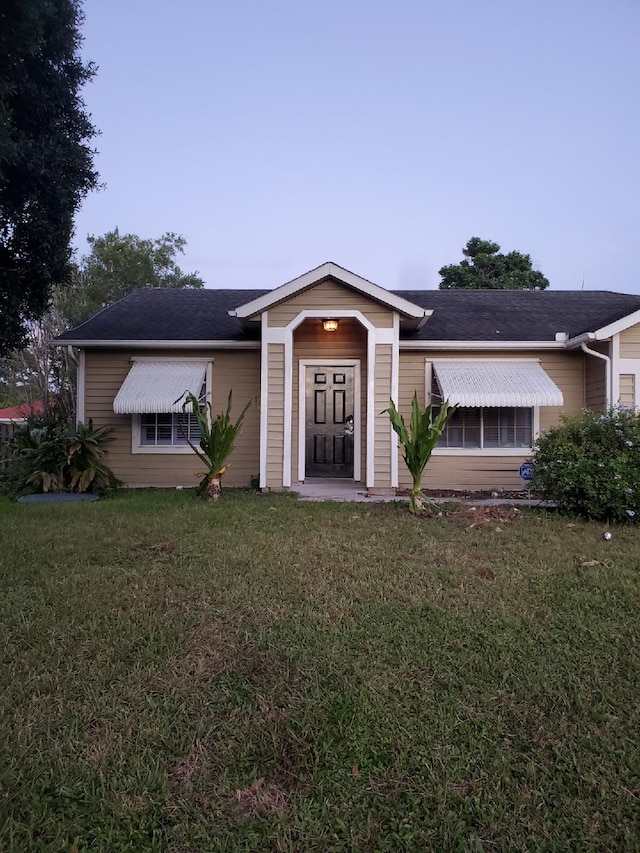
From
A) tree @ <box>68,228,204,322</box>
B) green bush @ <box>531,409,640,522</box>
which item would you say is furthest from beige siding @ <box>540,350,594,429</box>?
tree @ <box>68,228,204,322</box>

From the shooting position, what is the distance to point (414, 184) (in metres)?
15.1

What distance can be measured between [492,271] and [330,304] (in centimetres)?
2159

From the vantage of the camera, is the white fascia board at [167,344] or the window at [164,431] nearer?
the white fascia board at [167,344]

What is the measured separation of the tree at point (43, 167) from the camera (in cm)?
910

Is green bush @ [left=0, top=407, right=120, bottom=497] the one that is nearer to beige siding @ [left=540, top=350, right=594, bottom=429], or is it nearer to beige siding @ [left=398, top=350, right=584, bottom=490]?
beige siding @ [left=398, top=350, right=584, bottom=490]

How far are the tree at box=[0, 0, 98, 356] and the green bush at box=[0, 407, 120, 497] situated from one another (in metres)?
2.35

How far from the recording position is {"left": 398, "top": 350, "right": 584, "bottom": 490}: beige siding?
33.7 ft

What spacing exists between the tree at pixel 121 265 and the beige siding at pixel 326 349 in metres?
18.1

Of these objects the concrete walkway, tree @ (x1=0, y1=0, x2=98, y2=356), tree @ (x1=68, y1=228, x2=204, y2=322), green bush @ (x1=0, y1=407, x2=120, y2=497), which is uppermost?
tree @ (x1=68, y1=228, x2=204, y2=322)

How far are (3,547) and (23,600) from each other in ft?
5.69

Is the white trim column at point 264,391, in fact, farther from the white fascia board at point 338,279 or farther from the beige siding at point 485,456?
the beige siding at point 485,456

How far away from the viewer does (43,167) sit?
9.19 m

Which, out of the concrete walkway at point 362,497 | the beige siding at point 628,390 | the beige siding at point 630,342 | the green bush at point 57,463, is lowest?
the concrete walkway at point 362,497

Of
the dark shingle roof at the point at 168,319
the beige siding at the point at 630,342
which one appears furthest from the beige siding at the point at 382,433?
the beige siding at the point at 630,342
